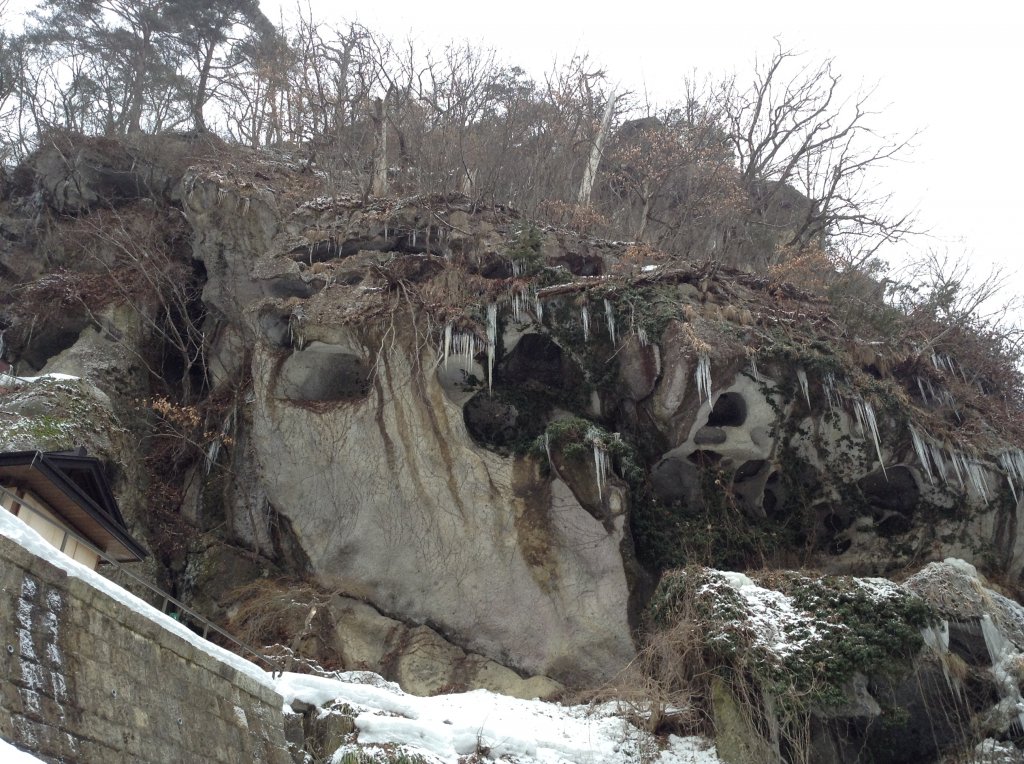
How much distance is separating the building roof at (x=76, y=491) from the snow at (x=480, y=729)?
2493 mm

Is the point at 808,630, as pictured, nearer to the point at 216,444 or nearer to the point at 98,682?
the point at 98,682

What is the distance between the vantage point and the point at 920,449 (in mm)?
14398

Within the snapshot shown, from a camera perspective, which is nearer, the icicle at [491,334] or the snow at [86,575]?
the snow at [86,575]

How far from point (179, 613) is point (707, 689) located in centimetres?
846

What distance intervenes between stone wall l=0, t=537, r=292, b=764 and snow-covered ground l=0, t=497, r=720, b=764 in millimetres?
1103

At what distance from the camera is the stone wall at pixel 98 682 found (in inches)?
198

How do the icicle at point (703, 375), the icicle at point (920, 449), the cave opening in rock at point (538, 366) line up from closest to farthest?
the icicle at point (703, 375)
the icicle at point (920, 449)
the cave opening in rock at point (538, 366)

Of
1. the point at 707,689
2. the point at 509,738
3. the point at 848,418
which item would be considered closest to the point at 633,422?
the point at 848,418

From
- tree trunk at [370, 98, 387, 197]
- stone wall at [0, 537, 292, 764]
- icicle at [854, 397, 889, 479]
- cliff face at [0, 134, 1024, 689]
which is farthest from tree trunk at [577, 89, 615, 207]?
stone wall at [0, 537, 292, 764]

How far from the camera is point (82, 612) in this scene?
5.70 meters

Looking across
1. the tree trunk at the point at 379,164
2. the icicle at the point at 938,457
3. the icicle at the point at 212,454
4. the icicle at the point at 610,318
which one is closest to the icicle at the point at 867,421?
the icicle at the point at 938,457

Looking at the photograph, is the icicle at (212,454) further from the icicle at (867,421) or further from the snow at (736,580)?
the icicle at (867,421)

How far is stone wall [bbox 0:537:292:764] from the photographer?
5.03 meters

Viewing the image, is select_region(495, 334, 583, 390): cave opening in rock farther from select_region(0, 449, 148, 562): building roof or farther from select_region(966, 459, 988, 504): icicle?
select_region(0, 449, 148, 562): building roof
